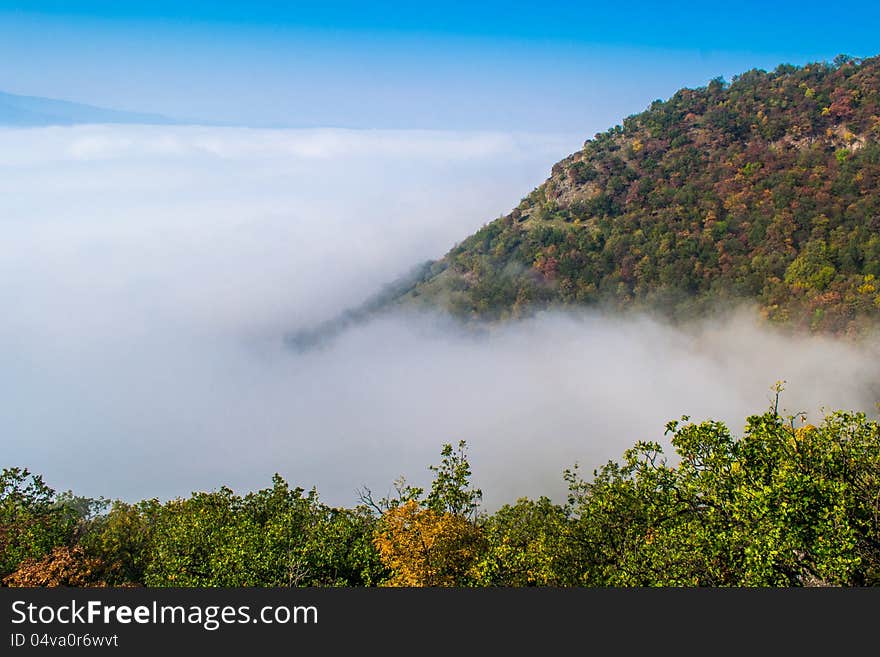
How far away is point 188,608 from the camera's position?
15805mm

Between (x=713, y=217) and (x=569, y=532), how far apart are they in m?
135

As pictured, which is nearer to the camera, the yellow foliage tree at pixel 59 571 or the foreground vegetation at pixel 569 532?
the foreground vegetation at pixel 569 532

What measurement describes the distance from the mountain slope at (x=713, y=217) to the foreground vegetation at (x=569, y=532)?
→ 99098 mm

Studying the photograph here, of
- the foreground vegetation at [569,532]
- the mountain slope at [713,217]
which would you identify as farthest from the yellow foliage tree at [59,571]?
the mountain slope at [713,217]

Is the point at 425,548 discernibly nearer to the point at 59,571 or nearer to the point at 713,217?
the point at 59,571

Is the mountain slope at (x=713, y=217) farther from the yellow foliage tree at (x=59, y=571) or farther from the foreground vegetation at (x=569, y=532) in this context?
the yellow foliage tree at (x=59, y=571)

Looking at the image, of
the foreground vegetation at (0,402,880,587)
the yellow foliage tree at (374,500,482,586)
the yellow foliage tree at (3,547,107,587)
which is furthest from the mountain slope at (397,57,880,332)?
the yellow foliage tree at (3,547,107,587)

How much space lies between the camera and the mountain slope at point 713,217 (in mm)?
124312

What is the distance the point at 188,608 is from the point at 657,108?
192437mm

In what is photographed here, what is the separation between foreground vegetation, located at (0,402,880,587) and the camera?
19.1 metres

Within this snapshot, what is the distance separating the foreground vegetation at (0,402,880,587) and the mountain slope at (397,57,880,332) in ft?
325

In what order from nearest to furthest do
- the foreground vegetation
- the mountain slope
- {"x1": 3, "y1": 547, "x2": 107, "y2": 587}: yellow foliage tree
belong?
the foreground vegetation < {"x1": 3, "y1": 547, "x2": 107, "y2": 587}: yellow foliage tree < the mountain slope

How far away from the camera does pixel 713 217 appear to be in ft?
482

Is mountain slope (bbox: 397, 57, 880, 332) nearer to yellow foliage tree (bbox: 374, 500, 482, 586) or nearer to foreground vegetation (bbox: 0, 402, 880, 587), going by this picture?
foreground vegetation (bbox: 0, 402, 880, 587)
